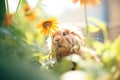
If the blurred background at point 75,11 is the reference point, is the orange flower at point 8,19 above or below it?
below

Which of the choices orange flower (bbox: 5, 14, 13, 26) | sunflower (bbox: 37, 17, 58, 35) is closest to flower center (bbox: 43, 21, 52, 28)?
sunflower (bbox: 37, 17, 58, 35)

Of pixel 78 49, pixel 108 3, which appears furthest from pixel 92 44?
pixel 108 3

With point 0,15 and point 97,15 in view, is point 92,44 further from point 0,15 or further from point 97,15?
point 0,15

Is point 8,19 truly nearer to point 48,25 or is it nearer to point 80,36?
point 48,25

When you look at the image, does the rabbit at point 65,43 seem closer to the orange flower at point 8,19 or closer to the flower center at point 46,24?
the flower center at point 46,24

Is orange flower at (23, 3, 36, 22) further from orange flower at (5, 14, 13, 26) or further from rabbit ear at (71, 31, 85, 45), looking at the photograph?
rabbit ear at (71, 31, 85, 45)

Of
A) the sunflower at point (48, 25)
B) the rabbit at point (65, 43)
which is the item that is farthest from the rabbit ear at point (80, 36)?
the sunflower at point (48, 25)
